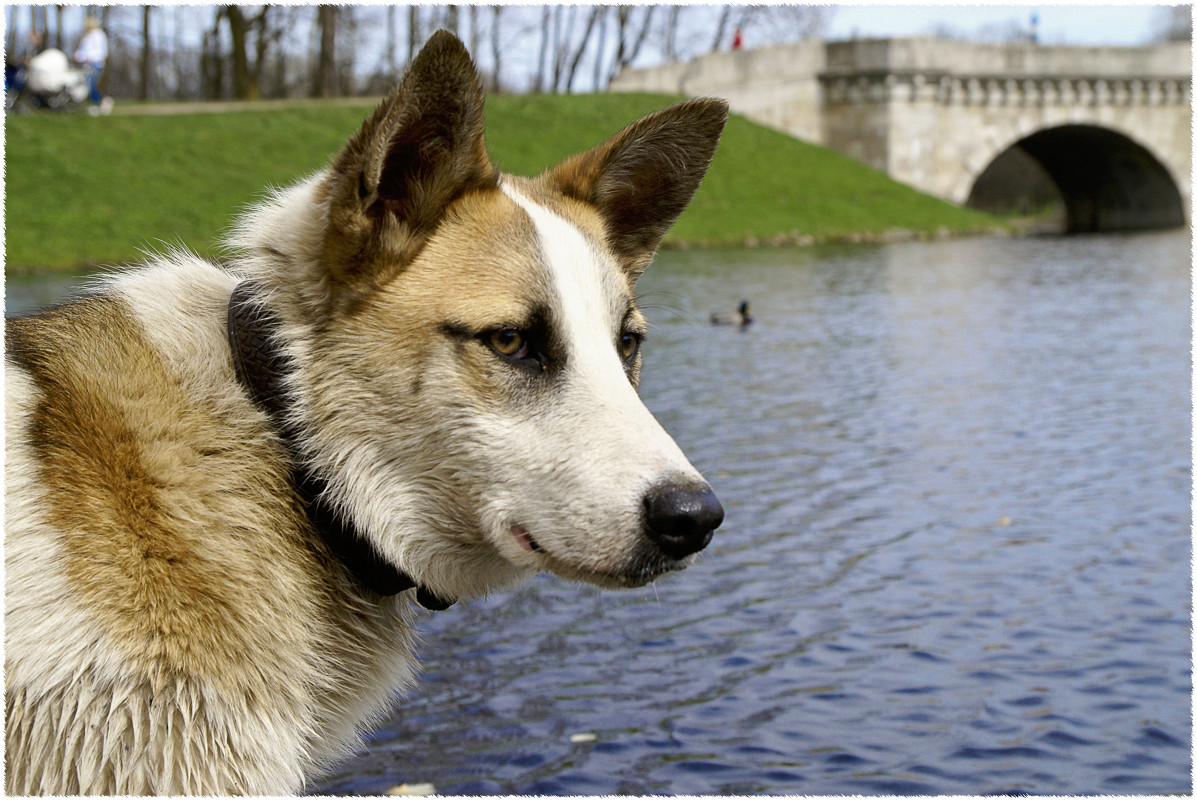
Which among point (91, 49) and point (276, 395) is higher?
point (91, 49)

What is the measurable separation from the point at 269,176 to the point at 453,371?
106 ft

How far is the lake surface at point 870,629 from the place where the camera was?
208 inches

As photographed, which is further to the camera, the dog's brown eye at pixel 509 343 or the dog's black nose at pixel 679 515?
the dog's brown eye at pixel 509 343

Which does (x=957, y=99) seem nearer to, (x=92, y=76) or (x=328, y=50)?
(x=328, y=50)

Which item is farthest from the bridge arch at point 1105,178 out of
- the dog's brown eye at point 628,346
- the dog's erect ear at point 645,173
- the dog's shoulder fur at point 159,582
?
the dog's shoulder fur at point 159,582

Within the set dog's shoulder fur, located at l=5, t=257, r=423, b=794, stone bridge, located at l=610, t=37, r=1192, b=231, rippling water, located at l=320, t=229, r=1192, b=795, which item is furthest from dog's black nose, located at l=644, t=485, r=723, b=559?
stone bridge, located at l=610, t=37, r=1192, b=231

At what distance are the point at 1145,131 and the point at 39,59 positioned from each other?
46.4m

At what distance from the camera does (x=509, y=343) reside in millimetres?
3160

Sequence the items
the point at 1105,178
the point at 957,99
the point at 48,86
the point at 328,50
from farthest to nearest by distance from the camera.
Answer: the point at 1105,178, the point at 957,99, the point at 328,50, the point at 48,86

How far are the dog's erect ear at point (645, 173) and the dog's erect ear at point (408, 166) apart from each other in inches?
21.0

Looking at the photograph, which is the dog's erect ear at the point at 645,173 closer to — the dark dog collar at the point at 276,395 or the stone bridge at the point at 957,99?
the dark dog collar at the point at 276,395

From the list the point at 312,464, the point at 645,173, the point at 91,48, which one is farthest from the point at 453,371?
the point at 91,48

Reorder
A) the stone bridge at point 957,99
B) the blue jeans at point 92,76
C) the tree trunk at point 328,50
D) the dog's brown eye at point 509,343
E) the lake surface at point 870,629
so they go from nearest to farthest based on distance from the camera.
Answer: the dog's brown eye at point 509,343 < the lake surface at point 870,629 < the blue jeans at point 92,76 < the tree trunk at point 328,50 < the stone bridge at point 957,99

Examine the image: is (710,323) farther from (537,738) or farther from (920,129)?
(920,129)
